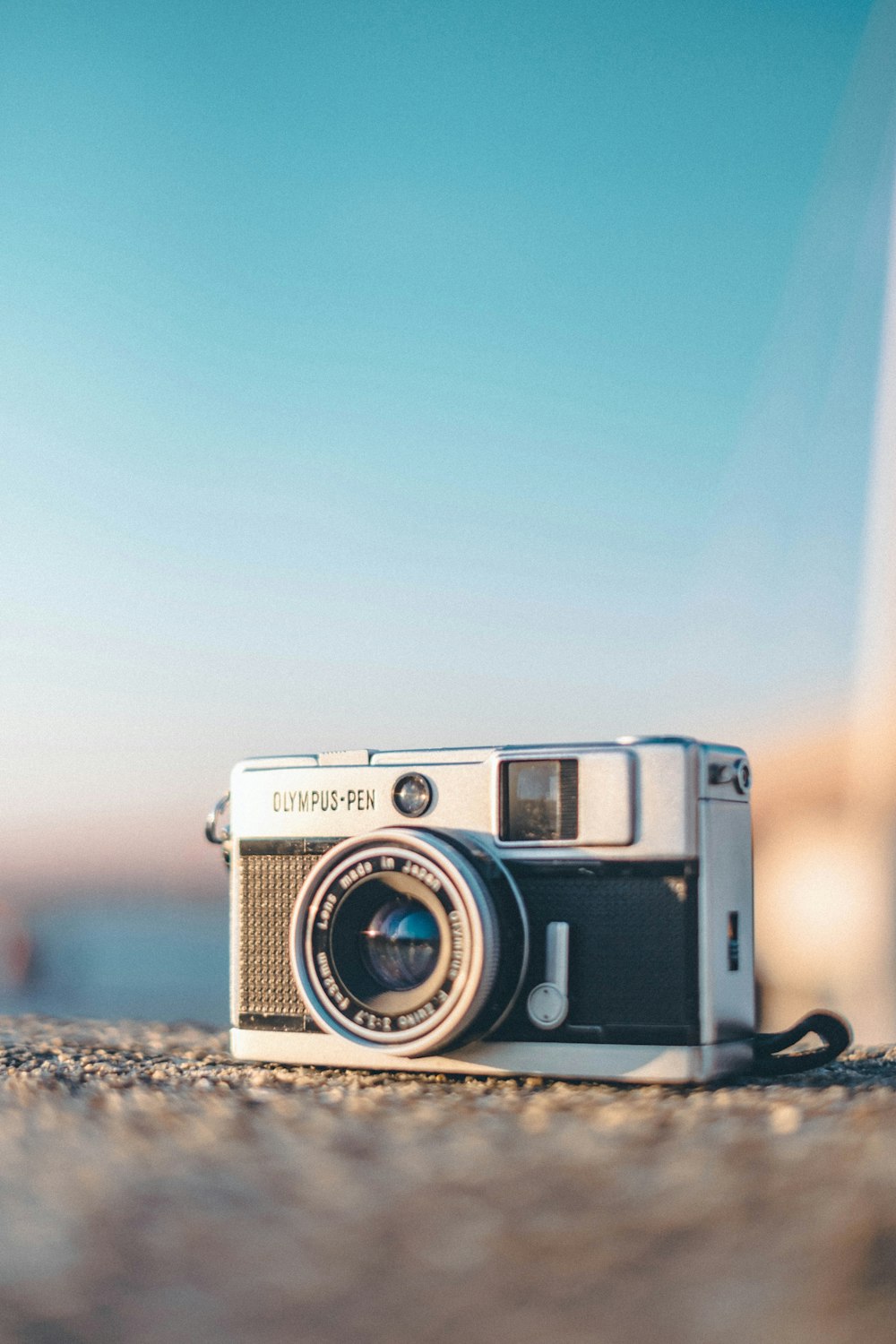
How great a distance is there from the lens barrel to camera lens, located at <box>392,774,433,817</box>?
0.36 feet

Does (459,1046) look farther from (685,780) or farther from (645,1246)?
(645,1246)

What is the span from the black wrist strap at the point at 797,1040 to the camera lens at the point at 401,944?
2.37 feet

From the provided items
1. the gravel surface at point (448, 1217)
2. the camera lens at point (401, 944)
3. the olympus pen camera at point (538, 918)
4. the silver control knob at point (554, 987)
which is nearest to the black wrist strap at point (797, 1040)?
the olympus pen camera at point (538, 918)

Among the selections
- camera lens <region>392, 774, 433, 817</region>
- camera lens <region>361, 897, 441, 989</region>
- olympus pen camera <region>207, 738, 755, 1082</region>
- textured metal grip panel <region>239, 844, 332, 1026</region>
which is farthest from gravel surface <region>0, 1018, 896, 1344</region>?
camera lens <region>392, 774, 433, 817</region>

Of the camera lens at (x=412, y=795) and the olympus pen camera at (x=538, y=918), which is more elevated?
the camera lens at (x=412, y=795)

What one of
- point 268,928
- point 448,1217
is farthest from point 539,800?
point 448,1217

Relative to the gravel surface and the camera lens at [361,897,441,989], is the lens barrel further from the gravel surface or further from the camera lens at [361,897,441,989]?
the gravel surface

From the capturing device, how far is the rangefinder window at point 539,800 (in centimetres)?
279

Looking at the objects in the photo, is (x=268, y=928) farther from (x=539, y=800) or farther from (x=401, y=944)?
(x=539, y=800)


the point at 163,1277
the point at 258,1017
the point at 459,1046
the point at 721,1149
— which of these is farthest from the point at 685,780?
the point at 163,1277

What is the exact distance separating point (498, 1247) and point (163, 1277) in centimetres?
34

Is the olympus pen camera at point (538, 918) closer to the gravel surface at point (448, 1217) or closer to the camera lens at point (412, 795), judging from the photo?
the camera lens at point (412, 795)

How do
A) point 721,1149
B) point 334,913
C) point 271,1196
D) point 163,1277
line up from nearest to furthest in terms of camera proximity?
point 163,1277 → point 271,1196 → point 721,1149 → point 334,913

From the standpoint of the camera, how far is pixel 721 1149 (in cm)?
185
